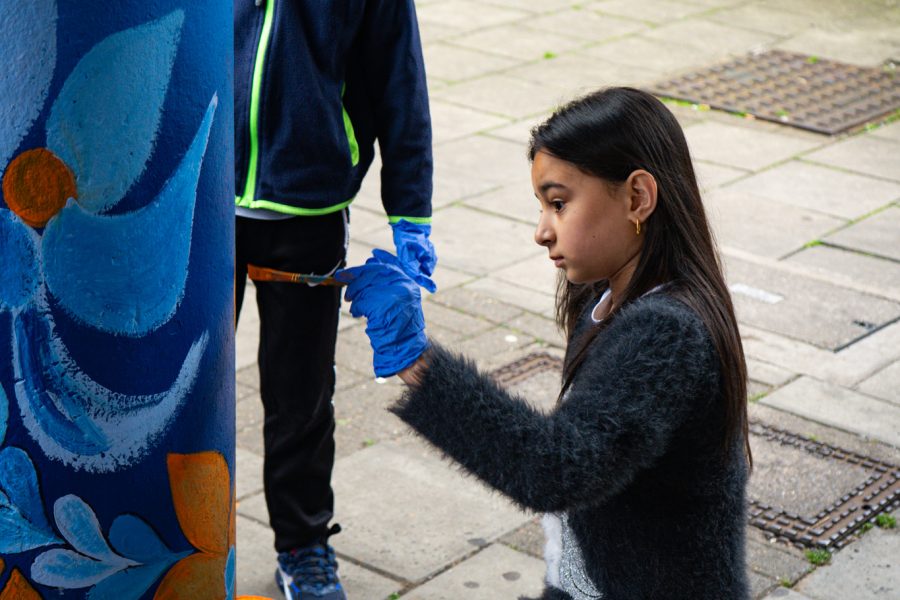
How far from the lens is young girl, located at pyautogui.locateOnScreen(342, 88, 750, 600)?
2102 millimetres

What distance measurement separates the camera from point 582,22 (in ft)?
35.3

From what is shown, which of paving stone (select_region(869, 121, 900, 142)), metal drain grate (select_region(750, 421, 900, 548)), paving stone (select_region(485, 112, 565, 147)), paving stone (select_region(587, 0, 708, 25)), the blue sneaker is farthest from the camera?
paving stone (select_region(587, 0, 708, 25))

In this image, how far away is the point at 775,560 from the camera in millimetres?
4012

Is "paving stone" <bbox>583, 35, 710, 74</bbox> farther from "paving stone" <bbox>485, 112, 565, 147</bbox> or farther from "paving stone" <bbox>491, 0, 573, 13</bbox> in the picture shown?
"paving stone" <bbox>485, 112, 565, 147</bbox>

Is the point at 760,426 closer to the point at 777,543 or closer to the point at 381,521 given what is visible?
the point at 777,543

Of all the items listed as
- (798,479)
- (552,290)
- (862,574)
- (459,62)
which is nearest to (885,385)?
(798,479)

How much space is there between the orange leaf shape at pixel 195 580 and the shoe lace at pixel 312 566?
1130 mm

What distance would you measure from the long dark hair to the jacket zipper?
1.09m

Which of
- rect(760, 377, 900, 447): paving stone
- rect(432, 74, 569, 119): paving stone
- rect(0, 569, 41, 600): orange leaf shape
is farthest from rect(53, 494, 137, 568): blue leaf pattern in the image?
rect(432, 74, 569, 119): paving stone

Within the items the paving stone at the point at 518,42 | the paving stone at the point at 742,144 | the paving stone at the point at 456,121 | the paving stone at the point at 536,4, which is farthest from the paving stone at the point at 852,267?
the paving stone at the point at 536,4

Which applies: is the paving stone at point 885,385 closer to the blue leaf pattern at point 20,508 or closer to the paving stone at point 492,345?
the paving stone at point 492,345

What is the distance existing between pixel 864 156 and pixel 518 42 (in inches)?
122

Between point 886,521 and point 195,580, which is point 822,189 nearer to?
point 886,521

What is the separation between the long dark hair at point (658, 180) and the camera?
2.25m
